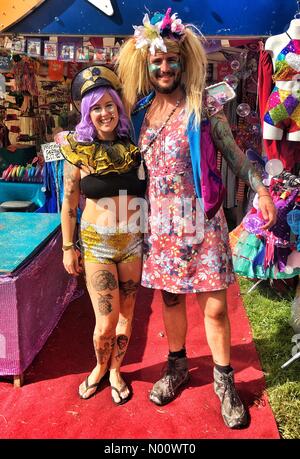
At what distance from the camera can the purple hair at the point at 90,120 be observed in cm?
205

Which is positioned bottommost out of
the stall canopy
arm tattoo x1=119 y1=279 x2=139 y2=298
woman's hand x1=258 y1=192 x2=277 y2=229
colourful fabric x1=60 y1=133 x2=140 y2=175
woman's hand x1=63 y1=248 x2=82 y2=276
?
→ arm tattoo x1=119 y1=279 x2=139 y2=298

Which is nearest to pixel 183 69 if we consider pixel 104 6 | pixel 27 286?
pixel 27 286

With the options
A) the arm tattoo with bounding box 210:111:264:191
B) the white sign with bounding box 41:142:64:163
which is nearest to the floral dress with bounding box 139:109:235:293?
the arm tattoo with bounding box 210:111:264:191

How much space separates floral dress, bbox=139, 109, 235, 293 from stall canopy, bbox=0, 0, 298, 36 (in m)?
1.87

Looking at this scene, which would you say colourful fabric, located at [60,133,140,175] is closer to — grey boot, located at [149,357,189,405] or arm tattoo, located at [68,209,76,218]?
arm tattoo, located at [68,209,76,218]

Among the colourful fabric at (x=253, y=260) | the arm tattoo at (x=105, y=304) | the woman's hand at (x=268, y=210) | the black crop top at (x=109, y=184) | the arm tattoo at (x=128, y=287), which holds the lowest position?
the colourful fabric at (x=253, y=260)

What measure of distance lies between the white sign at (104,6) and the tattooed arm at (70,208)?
6.54ft

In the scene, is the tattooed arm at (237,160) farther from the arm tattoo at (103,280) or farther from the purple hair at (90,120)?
the arm tattoo at (103,280)

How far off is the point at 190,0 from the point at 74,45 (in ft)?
3.90

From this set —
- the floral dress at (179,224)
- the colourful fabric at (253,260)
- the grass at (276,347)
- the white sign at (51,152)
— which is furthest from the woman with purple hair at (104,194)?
the white sign at (51,152)

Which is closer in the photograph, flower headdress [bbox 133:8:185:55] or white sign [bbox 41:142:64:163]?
flower headdress [bbox 133:8:185:55]

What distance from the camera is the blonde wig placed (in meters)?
2.03

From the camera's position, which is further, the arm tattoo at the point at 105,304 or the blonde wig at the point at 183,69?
the arm tattoo at the point at 105,304

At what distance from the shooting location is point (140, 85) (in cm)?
218
